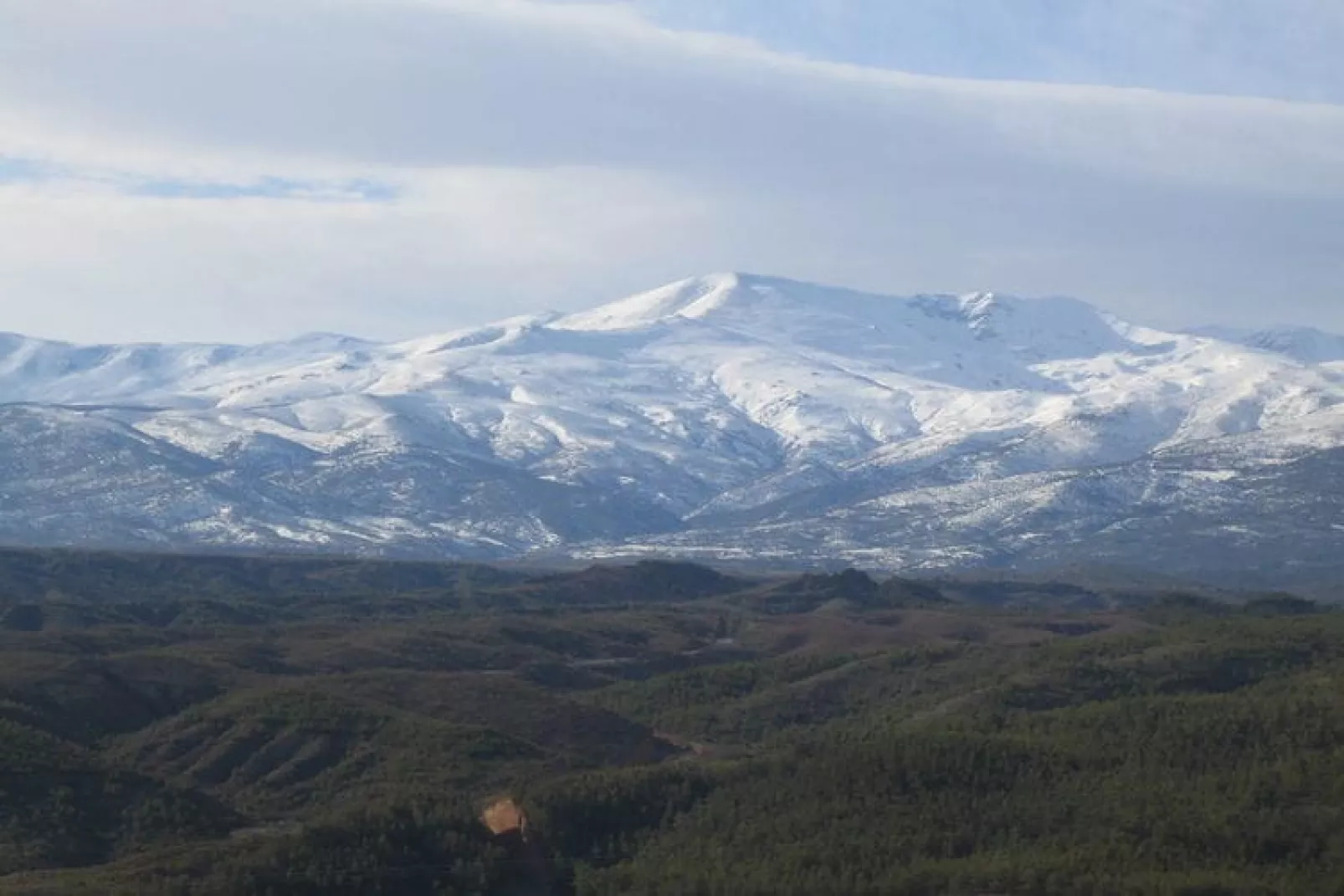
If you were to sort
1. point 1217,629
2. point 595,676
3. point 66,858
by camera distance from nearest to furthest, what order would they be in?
point 66,858, point 1217,629, point 595,676

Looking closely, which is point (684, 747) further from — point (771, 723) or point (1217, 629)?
point (1217, 629)

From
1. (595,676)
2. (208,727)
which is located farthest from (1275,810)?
(595,676)

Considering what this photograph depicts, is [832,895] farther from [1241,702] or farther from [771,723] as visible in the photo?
[771,723]

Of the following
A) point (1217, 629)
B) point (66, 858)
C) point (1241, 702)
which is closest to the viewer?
point (66, 858)

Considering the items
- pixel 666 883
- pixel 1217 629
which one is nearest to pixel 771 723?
pixel 1217 629

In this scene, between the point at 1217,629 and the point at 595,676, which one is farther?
the point at 595,676

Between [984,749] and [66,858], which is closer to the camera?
[66,858]
